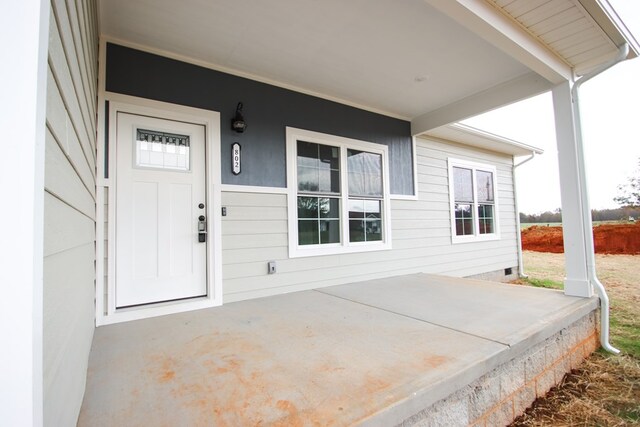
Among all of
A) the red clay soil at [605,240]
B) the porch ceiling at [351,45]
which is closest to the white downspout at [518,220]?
the porch ceiling at [351,45]

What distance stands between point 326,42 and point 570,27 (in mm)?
2157

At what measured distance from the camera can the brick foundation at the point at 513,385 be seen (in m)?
1.57

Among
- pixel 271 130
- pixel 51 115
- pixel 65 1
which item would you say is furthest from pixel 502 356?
pixel 271 130

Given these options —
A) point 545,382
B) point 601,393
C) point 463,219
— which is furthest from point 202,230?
point 463,219

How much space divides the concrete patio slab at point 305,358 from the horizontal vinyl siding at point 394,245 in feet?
1.62

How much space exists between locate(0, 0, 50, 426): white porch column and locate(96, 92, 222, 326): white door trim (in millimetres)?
2465

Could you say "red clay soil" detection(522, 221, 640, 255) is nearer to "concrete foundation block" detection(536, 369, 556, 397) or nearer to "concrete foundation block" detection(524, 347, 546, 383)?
"concrete foundation block" detection(536, 369, 556, 397)

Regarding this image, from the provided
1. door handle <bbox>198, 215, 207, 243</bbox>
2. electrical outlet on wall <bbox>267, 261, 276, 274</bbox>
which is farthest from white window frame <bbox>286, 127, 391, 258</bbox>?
door handle <bbox>198, 215, 207, 243</bbox>

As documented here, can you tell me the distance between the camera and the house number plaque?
3.31 metres

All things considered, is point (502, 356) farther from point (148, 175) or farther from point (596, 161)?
point (596, 161)

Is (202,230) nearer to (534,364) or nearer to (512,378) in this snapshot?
(512,378)

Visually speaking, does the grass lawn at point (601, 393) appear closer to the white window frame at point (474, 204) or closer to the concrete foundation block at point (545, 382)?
the concrete foundation block at point (545, 382)

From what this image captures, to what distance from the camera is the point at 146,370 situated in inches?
69.9

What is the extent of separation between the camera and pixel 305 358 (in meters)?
1.87
